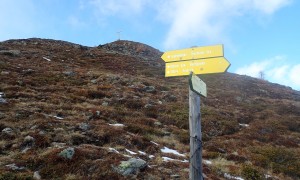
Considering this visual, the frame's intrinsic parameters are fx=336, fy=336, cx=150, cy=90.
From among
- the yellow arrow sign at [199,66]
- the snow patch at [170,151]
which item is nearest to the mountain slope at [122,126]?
the snow patch at [170,151]

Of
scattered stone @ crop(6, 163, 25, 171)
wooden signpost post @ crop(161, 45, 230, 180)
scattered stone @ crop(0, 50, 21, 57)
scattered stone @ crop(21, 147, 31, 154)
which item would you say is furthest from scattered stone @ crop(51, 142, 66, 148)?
scattered stone @ crop(0, 50, 21, 57)

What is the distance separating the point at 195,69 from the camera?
6742 millimetres

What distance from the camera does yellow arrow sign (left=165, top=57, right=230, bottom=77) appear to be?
6617 mm

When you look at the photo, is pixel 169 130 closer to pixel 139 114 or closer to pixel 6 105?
pixel 139 114

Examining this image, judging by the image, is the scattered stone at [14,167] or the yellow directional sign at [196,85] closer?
the yellow directional sign at [196,85]

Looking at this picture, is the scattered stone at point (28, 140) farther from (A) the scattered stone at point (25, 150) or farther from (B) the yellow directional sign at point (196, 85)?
(B) the yellow directional sign at point (196, 85)

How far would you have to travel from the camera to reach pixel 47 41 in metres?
53.8

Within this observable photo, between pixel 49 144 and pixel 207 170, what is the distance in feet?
20.6

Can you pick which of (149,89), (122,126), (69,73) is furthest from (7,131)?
(69,73)

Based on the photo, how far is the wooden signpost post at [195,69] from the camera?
6.65 m

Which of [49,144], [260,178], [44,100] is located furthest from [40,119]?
[260,178]

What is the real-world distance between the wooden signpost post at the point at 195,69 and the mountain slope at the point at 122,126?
56 centimetres

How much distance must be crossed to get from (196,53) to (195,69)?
1.15 feet

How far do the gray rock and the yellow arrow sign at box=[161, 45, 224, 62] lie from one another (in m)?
5.37
